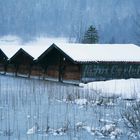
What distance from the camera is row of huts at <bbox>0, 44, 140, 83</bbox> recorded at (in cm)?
3394

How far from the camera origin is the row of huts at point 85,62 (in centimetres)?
3394

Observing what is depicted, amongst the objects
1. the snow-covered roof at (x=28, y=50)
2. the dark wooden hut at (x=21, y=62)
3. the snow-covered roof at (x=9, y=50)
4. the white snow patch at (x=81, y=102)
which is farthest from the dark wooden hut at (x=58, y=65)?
the white snow patch at (x=81, y=102)

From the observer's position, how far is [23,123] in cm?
1389

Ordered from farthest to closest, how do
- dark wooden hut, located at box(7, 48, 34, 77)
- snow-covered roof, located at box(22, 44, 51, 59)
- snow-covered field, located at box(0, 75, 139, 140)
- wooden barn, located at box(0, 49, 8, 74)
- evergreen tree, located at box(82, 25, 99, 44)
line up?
1. evergreen tree, located at box(82, 25, 99, 44)
2. wooden barn, located at box(0, 49, 8, 74)
3. dark wooden hut, located at box(7, 48, 34, 77)
4. snow-covered roof, located at box(22, 44, 51, 59)
5. snow-covered field, located at box(0, 75, 139, 140)

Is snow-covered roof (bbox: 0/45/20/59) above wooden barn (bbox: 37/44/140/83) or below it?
above

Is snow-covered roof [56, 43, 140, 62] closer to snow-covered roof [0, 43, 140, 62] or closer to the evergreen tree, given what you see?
snow-covered roof [0, 43, 140, 62]

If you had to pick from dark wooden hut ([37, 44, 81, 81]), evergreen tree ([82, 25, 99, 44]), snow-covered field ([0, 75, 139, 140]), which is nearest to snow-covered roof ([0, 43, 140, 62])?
dark wooden hut ([37, 44, 81, 81])

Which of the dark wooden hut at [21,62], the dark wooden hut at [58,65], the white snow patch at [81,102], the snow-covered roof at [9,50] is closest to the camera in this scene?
the white snow patch at [81,102]

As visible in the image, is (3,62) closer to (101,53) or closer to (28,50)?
(28,50)

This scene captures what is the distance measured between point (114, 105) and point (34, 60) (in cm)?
2168

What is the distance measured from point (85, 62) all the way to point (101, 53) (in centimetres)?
338

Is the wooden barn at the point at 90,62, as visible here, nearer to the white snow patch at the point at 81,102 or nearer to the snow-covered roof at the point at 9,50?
the snow-covered roof at the point at 9,50

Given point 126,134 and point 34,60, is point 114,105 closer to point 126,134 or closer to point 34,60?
point 126,134

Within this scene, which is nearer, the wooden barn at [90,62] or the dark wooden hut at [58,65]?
the wooden barn at [90,62]
